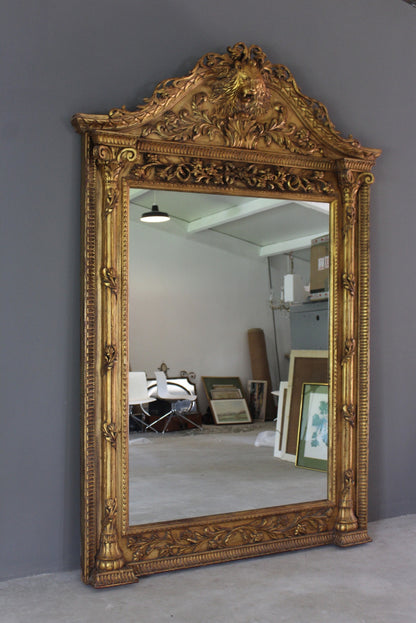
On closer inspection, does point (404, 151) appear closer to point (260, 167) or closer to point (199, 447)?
point (260, 167)

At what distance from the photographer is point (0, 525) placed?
2771 mm

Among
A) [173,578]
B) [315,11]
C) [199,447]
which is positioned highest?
[315,11]

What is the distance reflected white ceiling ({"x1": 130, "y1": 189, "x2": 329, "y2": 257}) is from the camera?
10.1 ft

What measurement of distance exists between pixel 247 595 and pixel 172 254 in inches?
62.9

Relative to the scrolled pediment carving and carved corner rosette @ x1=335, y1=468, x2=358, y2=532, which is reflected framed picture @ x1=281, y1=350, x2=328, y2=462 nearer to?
carved corner rosette @ x1=335, y1=468, x2=358, y2=532

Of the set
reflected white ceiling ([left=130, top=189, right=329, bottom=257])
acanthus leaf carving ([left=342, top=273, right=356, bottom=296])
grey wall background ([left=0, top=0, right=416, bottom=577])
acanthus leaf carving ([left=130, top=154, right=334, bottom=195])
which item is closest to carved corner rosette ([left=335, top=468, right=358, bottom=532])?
acanthus leaf carving ([left=342, top=273, right=356, bottom=296])

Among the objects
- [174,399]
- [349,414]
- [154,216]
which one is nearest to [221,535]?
[174,399]

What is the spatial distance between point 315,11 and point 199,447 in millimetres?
2452

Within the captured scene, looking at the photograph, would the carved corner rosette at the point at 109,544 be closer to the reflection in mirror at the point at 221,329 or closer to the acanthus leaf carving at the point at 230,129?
the reflection in mirror at the point at 221,329

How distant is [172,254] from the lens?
3.16 metres

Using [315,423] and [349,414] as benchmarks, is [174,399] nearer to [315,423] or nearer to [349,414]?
[315,423]

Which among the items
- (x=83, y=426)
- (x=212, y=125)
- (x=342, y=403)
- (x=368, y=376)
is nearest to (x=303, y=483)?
(x=342, y=403)

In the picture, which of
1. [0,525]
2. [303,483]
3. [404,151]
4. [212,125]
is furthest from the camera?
[404,151]

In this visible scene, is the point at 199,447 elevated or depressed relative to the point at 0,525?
elevated
